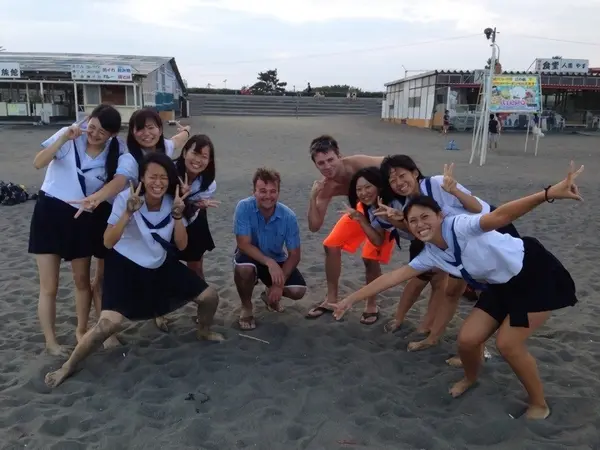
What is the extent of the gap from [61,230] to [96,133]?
2.27 feet

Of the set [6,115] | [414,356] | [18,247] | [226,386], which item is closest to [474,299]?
[414,356]

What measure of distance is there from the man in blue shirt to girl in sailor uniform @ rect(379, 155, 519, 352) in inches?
35.9

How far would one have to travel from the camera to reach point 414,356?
3.83m

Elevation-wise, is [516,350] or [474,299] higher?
[516,350]

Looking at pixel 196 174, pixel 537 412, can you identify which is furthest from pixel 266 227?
pixel 537 412

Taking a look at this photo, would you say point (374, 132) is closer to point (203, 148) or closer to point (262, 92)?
point (203, 148)

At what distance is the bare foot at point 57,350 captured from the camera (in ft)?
12.1

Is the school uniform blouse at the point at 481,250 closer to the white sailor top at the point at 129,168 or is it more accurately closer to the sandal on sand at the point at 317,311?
the sandal on sand at the point at 317,311

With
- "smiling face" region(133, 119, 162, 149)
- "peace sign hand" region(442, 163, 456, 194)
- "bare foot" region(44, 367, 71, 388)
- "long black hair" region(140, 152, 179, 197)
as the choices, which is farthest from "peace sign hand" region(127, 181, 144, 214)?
"peace sign hand" region(442, 163, 456, 194)

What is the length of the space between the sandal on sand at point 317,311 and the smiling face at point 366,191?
1.11 meters

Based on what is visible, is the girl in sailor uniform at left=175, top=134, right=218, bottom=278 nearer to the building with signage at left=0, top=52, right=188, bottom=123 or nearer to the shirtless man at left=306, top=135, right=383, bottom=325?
the shirtless man at left=306, top=135, right=383, bottom=325

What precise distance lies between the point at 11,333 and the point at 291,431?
2435 millimetres

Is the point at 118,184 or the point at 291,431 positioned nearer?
the point at 291,431

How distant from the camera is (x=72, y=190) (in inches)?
140
